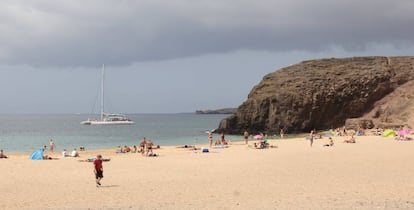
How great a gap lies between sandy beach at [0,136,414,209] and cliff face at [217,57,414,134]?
143 feet

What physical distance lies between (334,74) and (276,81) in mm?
9158

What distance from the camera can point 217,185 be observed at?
15.7 m

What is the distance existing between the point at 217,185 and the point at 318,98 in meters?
55.4

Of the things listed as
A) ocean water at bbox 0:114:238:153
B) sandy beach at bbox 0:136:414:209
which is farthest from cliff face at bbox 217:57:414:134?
sandy beach at bbox 0:136:414:209

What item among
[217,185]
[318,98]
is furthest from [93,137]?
[217,185]

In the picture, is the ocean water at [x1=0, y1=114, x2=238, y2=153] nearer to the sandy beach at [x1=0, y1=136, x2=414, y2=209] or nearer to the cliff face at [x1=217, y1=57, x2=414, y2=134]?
the cliff face at [x1=217, y1=57, x2=414, y2=134]

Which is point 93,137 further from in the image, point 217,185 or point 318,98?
point 217,185

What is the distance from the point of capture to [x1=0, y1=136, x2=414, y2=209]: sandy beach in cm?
1224

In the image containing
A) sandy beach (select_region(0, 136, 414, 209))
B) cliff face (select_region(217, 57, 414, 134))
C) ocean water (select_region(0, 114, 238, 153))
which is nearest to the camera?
sandy beach (select_region(0, 136, 414, 209))

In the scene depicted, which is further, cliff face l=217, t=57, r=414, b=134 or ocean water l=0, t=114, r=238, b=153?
cliff face l=217, t=57, r=414, b=134

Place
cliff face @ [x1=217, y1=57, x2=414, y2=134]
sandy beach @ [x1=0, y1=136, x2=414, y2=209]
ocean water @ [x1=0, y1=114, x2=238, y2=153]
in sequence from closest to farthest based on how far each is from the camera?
sandy beach @ [x1=0, y1=136, x2=414, y2=209] → ocean water @ [x1=0, y1=114, x2=238, y2=153] → cliff face @ [x1=217, y1=57, x2=414, y2=134]

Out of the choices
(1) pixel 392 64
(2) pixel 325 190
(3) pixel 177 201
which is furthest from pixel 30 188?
(1) pixel 392 64

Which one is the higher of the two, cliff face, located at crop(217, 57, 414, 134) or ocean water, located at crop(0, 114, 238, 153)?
cliff face, located at crop(217, 57, 414, 134)

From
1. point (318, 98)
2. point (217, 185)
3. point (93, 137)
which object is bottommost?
point (217, 185)
